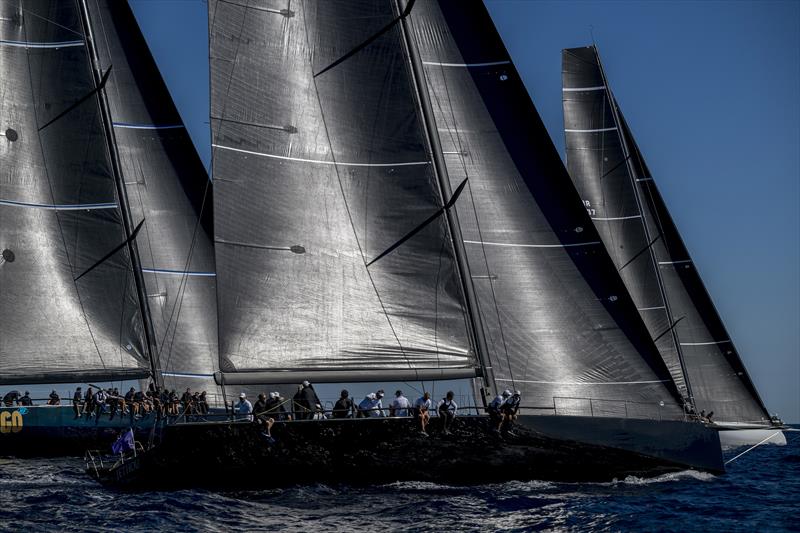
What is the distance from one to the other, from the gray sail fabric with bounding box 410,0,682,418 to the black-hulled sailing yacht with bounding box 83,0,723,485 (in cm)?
5

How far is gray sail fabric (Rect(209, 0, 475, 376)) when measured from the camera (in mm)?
26141

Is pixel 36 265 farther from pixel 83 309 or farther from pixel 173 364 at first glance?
pixel 173 364

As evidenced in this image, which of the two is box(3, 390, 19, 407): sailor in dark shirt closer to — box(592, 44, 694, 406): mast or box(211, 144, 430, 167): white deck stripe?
box(211, 144, 430, 167): white deck stripe

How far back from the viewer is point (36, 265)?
36.2 metres

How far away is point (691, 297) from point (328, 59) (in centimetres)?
2232

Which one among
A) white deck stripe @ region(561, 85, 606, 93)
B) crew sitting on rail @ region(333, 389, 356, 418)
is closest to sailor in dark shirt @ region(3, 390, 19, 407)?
crew sitting on rail @ region(333, 389, 356, 418)

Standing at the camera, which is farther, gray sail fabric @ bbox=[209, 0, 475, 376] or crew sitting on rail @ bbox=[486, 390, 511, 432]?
gray sail fabric @ bbox=[209, 0, 475, 376]

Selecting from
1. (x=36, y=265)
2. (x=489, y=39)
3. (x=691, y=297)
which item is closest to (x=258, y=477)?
(x=489, y=39)

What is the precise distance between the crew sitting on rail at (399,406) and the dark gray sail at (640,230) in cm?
1791

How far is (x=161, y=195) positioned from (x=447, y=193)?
59.5ft

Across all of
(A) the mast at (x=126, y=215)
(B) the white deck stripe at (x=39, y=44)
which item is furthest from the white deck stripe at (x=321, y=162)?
(B) the white deck stripe at (x=39, y=44)

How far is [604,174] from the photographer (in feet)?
142

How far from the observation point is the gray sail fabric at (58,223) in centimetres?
3584

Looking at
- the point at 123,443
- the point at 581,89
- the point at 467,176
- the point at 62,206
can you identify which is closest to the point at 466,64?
the point at 467,176
